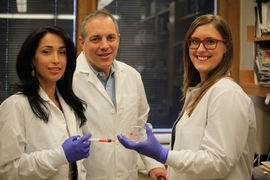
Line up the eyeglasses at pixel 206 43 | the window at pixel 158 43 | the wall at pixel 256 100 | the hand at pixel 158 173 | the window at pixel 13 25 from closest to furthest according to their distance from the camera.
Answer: the eyeglasses at pixel 206 43
the hand at pixel 158 173
the wall at pixel 256 100
the window at pixel 13 25
the window at pixel 158 43

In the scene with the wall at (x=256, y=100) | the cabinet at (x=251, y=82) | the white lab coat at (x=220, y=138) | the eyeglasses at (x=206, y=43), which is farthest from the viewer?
the wall at (x=256, y=100)

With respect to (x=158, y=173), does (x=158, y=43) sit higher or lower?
higher

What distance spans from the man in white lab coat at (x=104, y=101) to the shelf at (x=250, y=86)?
Answer: 823 mm

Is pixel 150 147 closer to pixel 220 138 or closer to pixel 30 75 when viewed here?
pixel 220 138

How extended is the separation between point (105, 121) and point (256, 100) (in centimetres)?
142

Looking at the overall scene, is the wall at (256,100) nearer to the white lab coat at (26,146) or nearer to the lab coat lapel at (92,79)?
the lab coat lapel at (92,79)

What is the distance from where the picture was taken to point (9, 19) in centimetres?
283

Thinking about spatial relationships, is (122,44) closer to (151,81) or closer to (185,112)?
(151,81)

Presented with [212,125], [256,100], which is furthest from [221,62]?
[256,100]

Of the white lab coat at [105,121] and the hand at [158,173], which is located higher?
the white lab coat at [105,121]

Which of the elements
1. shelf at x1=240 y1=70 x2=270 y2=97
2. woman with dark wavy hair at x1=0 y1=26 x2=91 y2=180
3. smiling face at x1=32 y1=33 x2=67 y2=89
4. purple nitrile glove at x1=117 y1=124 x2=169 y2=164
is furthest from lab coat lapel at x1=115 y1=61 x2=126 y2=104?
shelf at x1=240 y1=70 x2=270 y2=97

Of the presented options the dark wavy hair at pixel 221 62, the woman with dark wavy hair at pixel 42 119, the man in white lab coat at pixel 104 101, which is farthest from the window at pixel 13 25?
the dark wavy hair at pixel 221 62

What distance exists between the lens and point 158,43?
308 centimetres

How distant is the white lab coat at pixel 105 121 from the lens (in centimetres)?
188
